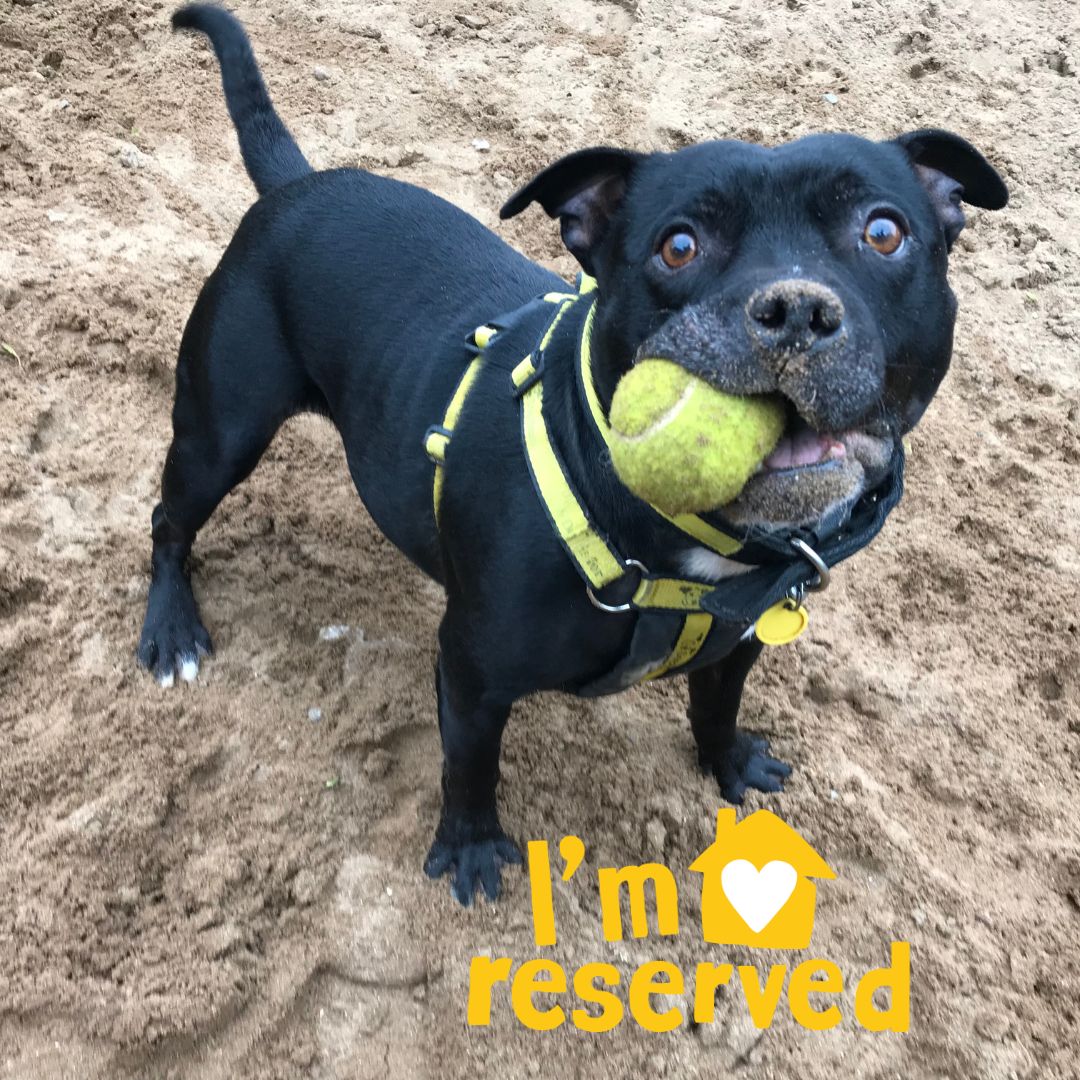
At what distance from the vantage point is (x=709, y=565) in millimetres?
1972

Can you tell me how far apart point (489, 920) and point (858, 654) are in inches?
56.2

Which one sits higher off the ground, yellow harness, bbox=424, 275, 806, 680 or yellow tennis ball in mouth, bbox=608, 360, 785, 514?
yellow tennis ball in mouth, bbox=608, 360, 785, 514

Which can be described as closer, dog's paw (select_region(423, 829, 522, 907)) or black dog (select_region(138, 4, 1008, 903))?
black dog (select_region(138, 4, 1008, 903))

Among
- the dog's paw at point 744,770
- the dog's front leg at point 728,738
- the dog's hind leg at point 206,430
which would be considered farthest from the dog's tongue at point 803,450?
the dog's hind leg at point 206,430

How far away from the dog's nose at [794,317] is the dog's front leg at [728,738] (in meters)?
1.15

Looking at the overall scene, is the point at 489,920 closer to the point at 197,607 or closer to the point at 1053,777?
the point at 197,607

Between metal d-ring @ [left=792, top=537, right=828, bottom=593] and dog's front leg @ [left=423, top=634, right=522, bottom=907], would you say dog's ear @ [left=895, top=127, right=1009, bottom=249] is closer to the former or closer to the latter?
metal d-ring @ [left=792, top=537, right=828, bottom=593]

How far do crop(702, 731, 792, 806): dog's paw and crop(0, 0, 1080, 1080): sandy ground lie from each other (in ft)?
0.24

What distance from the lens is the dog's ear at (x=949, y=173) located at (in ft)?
6.93

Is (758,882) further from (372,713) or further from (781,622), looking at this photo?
(372,713)

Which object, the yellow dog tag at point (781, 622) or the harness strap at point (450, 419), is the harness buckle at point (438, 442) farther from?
the yellow dog tag at point (781, 622)

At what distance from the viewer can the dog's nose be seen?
5.09ft

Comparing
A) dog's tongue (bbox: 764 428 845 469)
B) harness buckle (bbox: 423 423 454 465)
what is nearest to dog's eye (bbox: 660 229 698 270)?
dog's tongue (bbox: 764 428 845 469)

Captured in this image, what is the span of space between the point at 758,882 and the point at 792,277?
1649 millimetres
